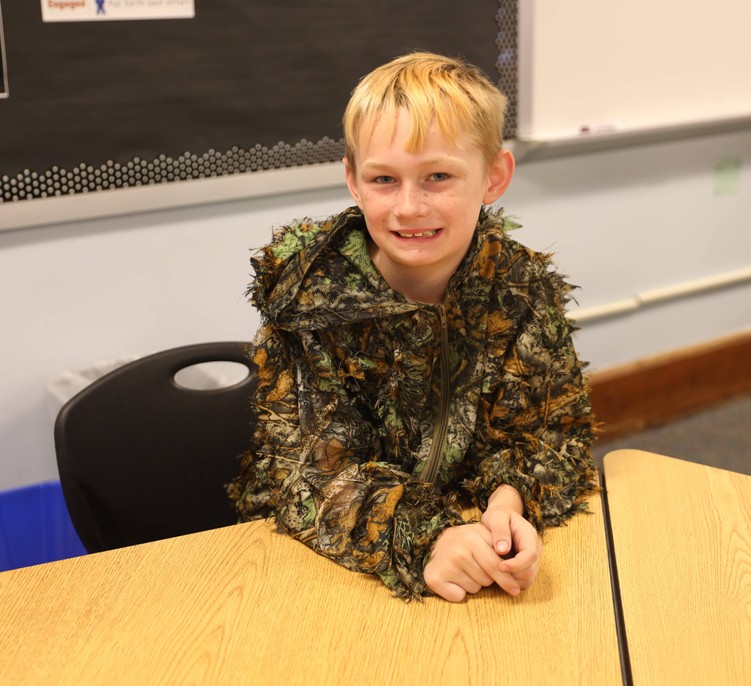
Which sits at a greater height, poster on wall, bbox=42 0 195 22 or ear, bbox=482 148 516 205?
poster on wall, bbox=42 0 195 22

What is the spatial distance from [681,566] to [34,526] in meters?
1.19

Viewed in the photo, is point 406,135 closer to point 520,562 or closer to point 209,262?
point 520,562

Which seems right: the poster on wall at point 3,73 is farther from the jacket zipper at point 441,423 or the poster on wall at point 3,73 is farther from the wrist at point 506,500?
the wrist at point 506,500

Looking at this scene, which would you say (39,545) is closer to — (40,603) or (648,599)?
(40,603)

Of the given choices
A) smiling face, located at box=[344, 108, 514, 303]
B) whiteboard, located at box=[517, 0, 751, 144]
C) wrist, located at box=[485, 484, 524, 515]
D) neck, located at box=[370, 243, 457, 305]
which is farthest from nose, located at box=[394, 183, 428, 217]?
whiteboard, located at box=[517, 0, 751, 144]

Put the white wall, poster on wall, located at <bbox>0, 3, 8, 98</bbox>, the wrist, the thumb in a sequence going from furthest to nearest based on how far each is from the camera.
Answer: the white wall < poster on wall, located at <bbox>0, 3, 8, 98</bbox> < the wrist < the thumb

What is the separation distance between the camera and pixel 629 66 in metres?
2.39

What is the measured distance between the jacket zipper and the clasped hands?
145mm

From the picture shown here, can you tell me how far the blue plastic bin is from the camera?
64.9 inches

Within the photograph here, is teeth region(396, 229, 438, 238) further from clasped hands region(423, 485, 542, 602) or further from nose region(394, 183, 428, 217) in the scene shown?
clasped hands region(423, 485, 542, 602)

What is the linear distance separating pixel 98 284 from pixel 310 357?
904mm

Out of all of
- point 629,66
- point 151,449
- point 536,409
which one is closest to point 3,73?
point 151,449

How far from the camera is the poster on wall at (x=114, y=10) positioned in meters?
1.65

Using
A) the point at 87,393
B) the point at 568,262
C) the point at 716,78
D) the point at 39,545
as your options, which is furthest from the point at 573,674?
the point at 716,78
